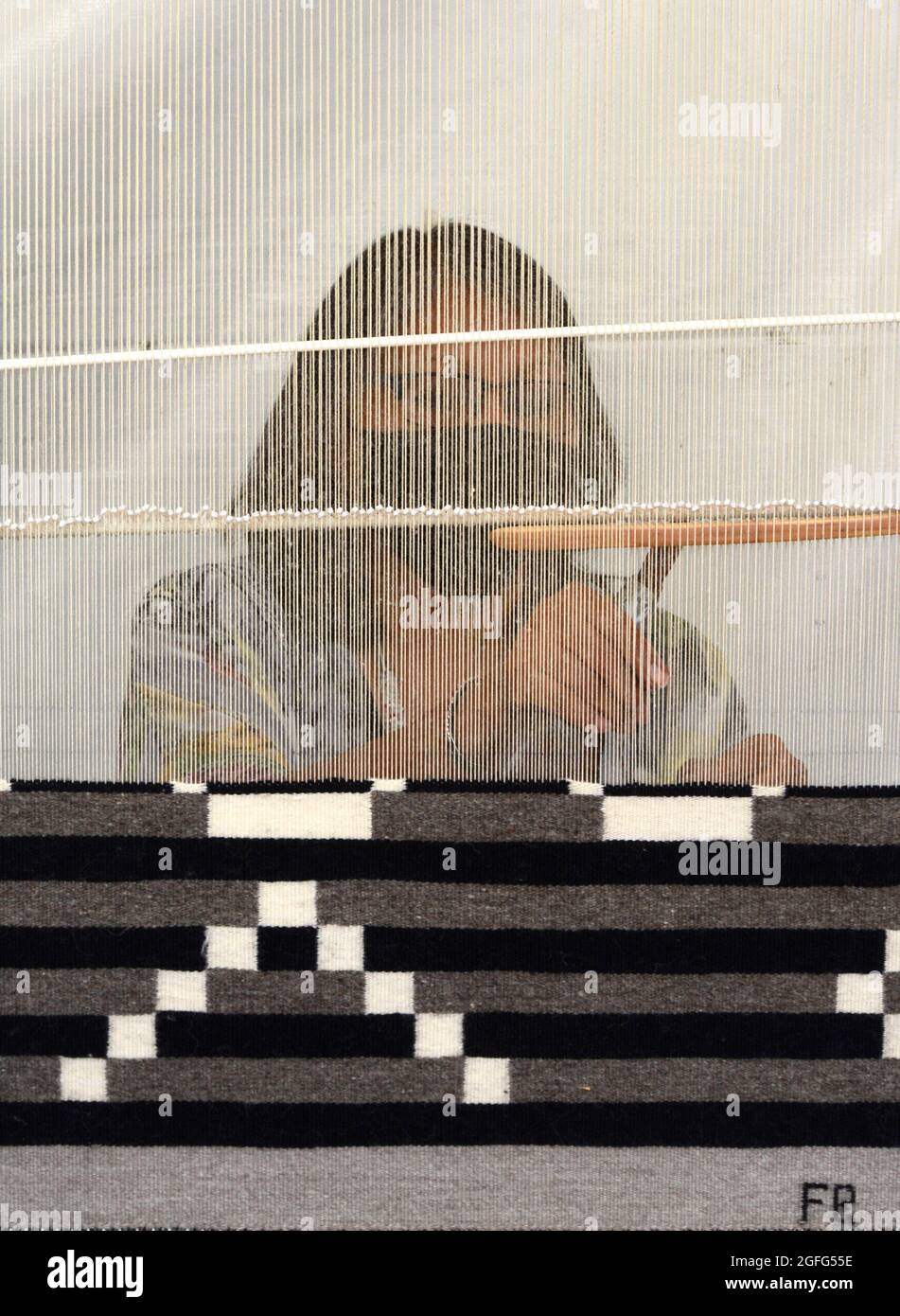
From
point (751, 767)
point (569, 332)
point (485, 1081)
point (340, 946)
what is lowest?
point (485, 1081)

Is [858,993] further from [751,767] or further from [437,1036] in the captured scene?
[437,1036]

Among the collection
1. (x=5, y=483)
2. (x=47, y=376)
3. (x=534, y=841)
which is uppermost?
(x=47, y=376)

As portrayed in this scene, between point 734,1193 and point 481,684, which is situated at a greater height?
point 481,684

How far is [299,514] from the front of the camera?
3.45 ft

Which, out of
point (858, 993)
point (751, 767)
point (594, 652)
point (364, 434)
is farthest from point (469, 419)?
point (858, 993)

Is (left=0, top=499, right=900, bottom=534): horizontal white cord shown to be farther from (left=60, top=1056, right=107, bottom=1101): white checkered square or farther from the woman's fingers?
(left=60, top=1056, right=107, bottom=1101): white checkered square

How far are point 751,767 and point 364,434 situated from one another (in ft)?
1.63

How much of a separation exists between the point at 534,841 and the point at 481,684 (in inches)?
6.5

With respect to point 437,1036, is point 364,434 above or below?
above

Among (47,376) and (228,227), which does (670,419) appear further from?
(47,376)

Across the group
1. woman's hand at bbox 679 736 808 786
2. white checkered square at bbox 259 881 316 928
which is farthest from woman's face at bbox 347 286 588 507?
white checkered square at bbox 259 881 316 928

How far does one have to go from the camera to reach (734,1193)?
110cm

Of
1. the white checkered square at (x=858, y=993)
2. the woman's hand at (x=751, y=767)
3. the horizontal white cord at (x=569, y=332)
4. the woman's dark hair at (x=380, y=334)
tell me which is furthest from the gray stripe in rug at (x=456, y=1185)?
the horizontal white cord at (x=569, y=332)

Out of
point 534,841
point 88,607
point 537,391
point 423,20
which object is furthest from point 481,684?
point 423,20
